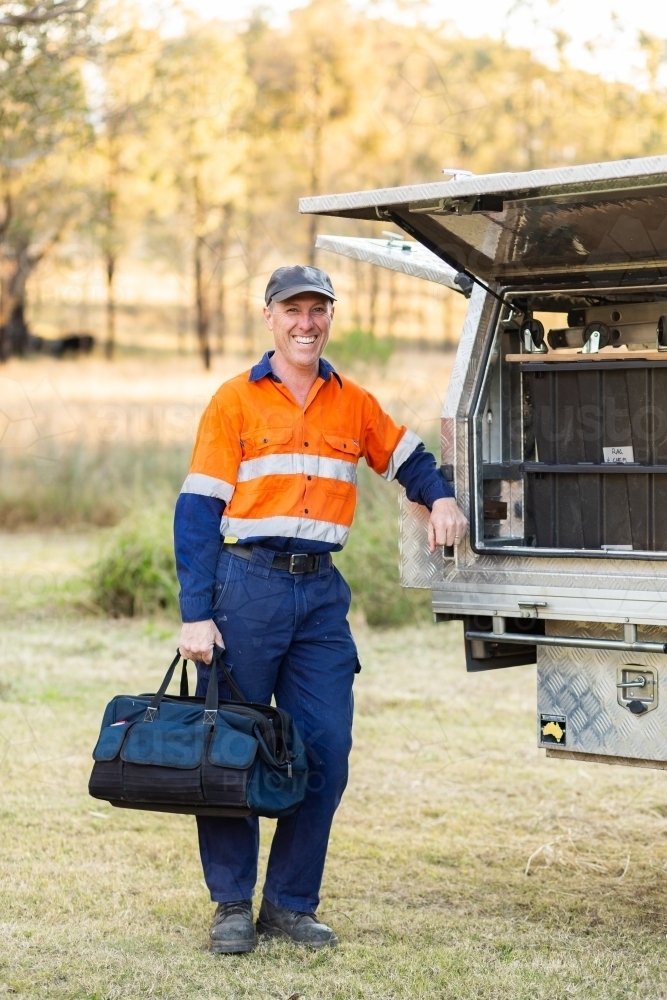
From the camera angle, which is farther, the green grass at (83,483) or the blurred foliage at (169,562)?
the green grass at (83,483)

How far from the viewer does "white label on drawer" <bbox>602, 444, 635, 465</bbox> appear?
3998 mm

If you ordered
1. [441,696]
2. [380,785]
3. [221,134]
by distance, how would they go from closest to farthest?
[380,785] < [441,696] < [221,134]

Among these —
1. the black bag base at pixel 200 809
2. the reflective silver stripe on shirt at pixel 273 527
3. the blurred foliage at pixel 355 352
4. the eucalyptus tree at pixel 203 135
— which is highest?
the eucalyptus tree at pixel 203 135

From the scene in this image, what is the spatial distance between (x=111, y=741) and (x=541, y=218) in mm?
1925

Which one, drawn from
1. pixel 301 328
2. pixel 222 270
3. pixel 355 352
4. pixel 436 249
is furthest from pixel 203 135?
pixel 301 328

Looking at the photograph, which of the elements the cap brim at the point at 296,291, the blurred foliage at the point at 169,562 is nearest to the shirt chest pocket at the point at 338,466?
the cap brim at the point at 296,291

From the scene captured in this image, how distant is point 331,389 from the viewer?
4.01 m

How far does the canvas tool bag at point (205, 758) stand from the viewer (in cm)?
360

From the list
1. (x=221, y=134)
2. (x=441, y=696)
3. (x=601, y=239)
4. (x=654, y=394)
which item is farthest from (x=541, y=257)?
(x=221, y=134)

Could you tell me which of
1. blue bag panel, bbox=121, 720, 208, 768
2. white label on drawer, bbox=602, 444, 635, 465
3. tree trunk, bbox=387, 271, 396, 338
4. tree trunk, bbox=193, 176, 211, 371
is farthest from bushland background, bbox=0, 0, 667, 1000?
tree trunk, bbox=387, 271, 396, 338

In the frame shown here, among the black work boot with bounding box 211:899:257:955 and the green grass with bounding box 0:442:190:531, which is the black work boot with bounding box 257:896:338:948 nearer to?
the black work boot with bounding box 211:899:257:955

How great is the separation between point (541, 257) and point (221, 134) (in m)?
23.3

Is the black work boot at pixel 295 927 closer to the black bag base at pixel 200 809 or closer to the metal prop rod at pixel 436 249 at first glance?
the black bag base at pixel 200 809

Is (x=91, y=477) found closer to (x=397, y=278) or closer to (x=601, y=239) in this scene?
(x=601, y=239)
